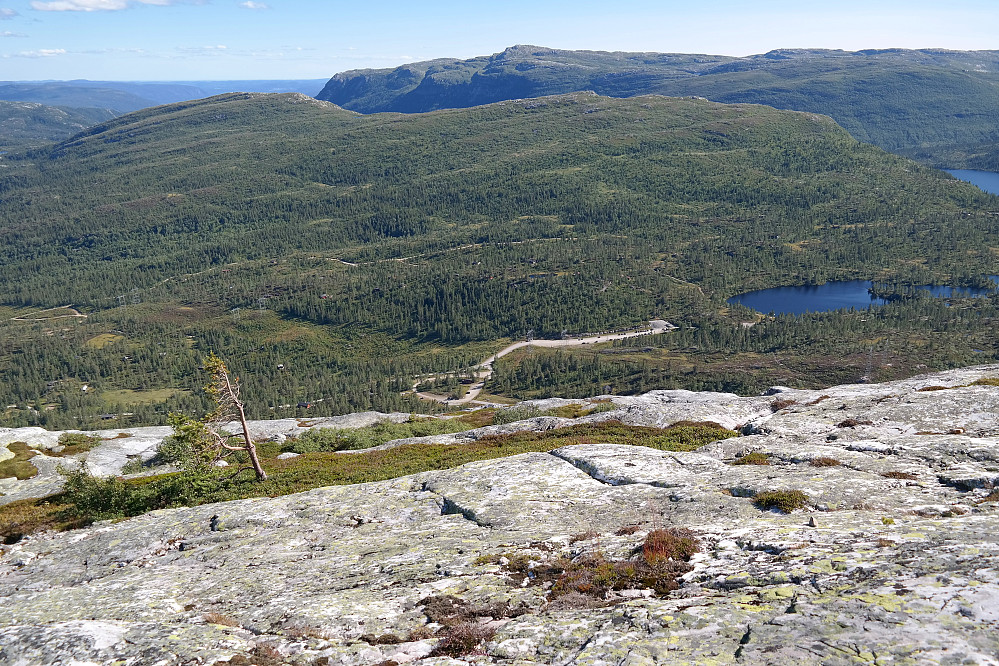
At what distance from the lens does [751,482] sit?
1260 inches

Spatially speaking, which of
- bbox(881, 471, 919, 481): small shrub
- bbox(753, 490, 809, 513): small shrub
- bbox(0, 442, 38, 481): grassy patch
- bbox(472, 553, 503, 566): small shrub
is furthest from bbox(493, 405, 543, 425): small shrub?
bbox(472, 553, 503, 566): small shrub

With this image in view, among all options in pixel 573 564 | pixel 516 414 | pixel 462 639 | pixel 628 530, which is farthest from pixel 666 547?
pixel 516 414

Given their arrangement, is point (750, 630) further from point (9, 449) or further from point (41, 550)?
point (9, 449)

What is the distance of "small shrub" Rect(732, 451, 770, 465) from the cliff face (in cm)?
47

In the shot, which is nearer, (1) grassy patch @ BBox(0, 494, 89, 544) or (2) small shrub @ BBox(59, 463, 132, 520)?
(1) grassy patch @ BBox(0, 494, 89, 544)

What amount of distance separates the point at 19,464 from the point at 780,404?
91.6 m

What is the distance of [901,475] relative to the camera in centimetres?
3077

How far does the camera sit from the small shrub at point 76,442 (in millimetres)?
87562

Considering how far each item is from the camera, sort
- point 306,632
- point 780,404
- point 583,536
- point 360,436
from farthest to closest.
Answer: point 360,436 < point 780,404 < point 583,536 < point 306,632

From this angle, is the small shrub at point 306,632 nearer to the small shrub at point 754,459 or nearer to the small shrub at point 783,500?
the small shrub at point 783,500

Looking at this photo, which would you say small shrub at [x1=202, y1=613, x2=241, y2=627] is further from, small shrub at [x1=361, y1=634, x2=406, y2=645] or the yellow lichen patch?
the yellow lichen patch

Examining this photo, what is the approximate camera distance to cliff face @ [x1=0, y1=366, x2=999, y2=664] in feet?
56.6

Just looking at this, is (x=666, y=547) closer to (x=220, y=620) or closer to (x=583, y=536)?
(x=583, y=536)

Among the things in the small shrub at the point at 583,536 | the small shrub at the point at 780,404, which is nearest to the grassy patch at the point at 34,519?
the small shrub at the point at 583,536
